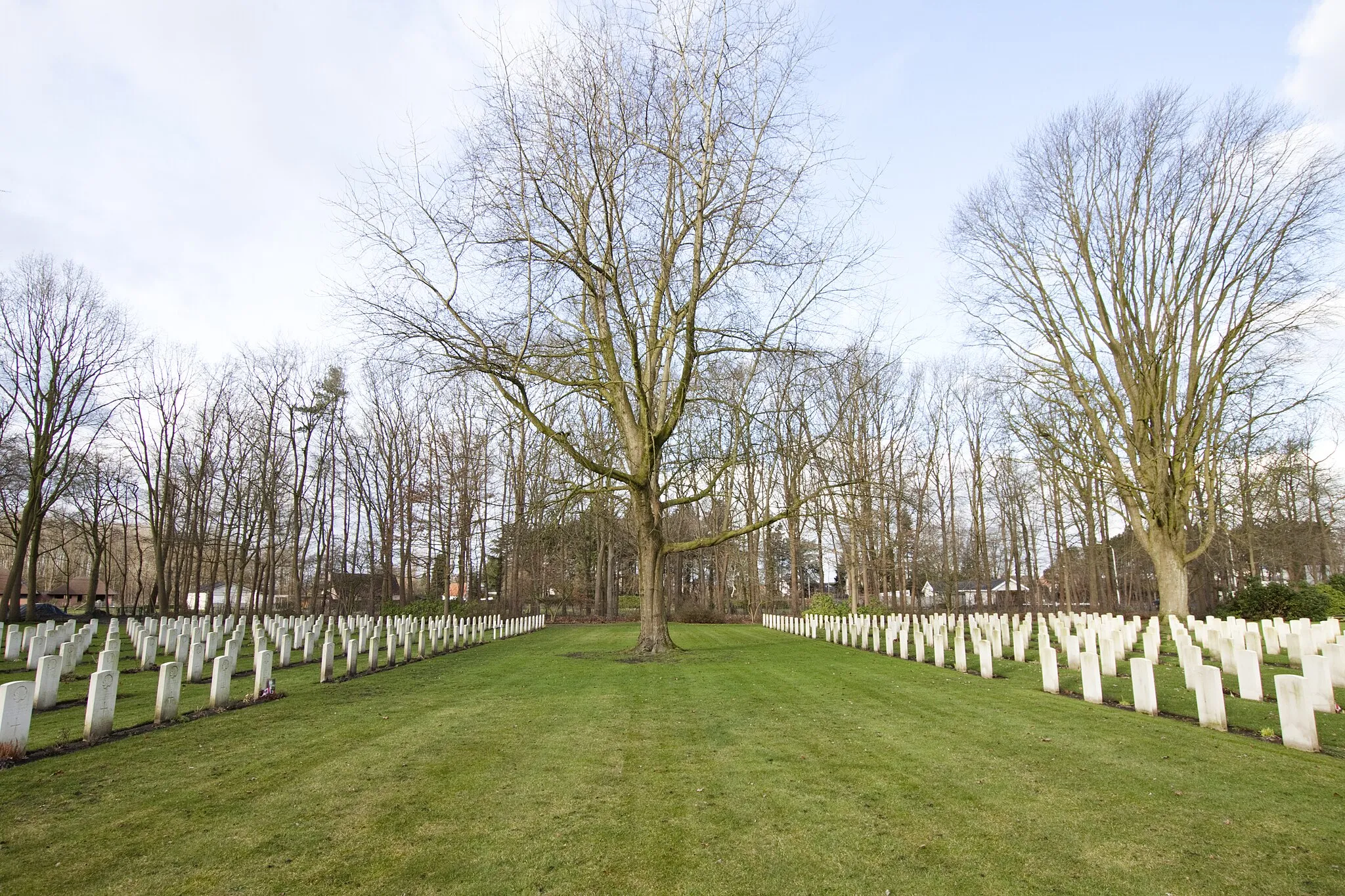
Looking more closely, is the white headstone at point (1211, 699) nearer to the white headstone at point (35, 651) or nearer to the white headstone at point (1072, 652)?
the white headstone at point (1072, 652)

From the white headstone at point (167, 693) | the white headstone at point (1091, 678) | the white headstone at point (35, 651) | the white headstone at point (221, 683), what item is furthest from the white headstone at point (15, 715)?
the white headstone at point (1091, 678)

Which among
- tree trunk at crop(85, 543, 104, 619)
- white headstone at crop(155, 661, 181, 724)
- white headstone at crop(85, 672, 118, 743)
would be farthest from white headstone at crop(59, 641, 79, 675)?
tree trunk at crop(85, 543, 104, 619)

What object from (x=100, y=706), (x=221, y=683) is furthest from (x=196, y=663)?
(x=100, y=706)

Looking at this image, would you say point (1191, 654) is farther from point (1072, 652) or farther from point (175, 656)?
point (175, 656)

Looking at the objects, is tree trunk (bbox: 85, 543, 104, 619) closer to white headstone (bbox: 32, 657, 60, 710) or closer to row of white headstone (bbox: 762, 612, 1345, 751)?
white headstone (bbox: 32, 657, 60, 710)

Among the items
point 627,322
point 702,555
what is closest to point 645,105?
point 627,322

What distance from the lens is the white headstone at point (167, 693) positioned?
7.22 metres

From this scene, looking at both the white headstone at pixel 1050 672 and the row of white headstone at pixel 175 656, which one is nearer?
the row of white headstone at pixel 175 656

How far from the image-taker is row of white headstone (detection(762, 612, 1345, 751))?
6254 mm

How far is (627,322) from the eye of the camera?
43.1 ft

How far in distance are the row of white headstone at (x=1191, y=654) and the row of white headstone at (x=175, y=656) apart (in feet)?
35.6

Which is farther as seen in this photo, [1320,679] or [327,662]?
[327,662]

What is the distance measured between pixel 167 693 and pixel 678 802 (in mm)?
6093

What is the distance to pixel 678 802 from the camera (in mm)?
4840
